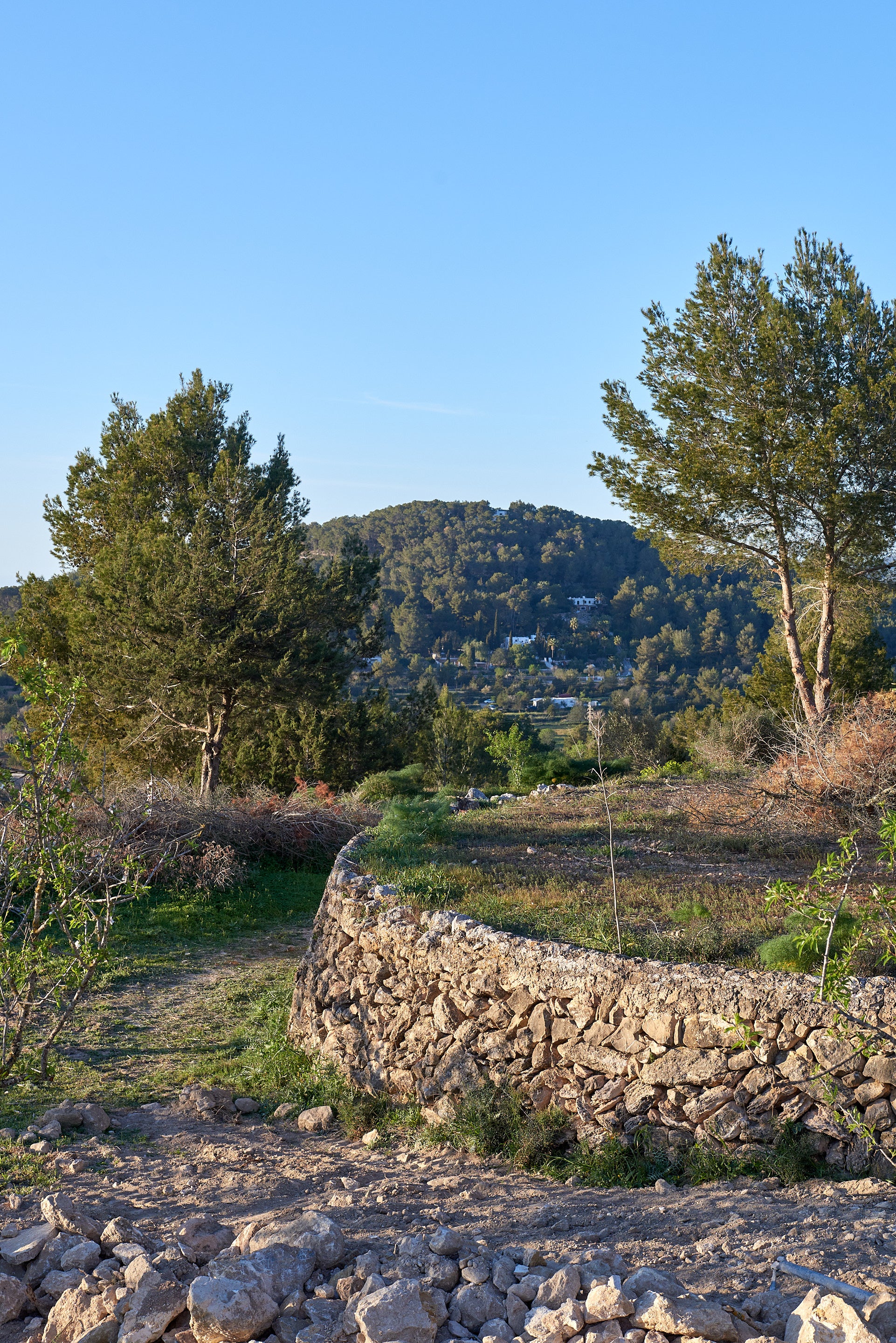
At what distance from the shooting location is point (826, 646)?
15477mm

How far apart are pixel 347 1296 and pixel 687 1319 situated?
1156 millimetres

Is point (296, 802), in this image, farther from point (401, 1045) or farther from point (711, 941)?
point (711, 941)

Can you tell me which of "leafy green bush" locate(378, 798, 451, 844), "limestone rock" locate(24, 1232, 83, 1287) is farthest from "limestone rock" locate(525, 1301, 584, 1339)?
"leafy green bush" locate(378, 798, 451, 844)

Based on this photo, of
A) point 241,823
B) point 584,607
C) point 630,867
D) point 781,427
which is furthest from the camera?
point 584,607

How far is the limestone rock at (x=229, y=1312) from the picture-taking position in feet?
9.94

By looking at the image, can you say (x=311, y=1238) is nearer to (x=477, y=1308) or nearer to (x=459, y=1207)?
(x=477, y=1308)

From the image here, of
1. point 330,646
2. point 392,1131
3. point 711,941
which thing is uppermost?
point 330,646

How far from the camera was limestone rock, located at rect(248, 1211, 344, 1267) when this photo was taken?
3.37 m

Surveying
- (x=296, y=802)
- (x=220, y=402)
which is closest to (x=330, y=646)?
(x=296, y=802)

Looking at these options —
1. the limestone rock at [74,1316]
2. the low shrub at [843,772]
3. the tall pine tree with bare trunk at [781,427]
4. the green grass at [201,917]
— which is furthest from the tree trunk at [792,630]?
the limestone rock at [74,1316]

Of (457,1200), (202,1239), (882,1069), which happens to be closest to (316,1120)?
(457,1200)

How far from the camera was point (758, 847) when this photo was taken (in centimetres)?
896

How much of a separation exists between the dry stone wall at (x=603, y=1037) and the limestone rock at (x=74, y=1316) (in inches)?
97.1

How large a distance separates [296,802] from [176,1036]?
6.33 metres
